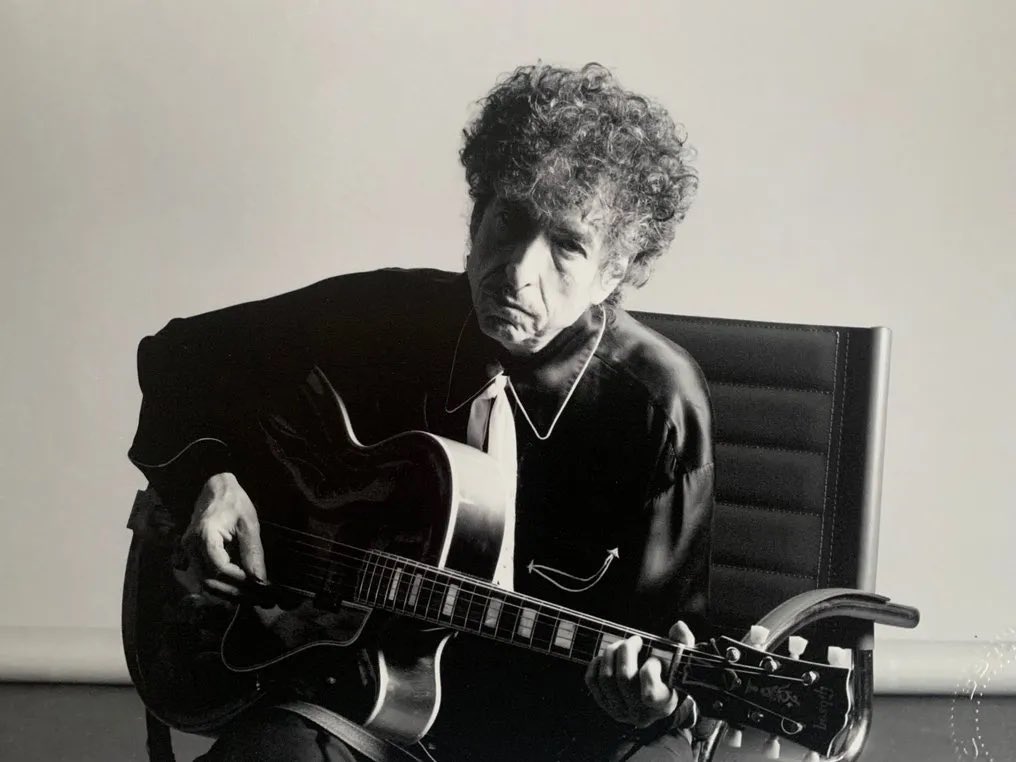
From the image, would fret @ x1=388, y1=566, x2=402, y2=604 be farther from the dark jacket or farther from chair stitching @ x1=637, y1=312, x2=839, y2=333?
chair stitching @ x1=637, y1=312, x2=839, y2=333

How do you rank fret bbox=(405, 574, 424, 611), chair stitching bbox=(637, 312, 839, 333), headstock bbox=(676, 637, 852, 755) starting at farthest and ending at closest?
chair stitching bbox=(637, 312, 839, 333) → fret bbox=(405, 574, 424, 611) → headstock bbox=(676, 637, 852, 755)

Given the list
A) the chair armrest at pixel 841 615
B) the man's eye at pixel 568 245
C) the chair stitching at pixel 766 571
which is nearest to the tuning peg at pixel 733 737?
the chair armrest at pixel 841 615

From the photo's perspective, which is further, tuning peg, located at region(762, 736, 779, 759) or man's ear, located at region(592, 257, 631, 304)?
man's ear, located at region(592, 257, 631, 304)

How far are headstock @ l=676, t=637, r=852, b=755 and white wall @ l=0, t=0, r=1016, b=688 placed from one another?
0.98ft

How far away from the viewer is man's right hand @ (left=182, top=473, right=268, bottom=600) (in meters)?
1.32

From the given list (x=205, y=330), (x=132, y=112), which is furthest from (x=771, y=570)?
(x=132, y=112)

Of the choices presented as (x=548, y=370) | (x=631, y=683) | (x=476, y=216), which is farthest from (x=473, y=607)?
(x=476, y=216)

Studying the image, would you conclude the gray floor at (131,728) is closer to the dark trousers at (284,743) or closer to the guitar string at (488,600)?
the dark trousers at (284,743)

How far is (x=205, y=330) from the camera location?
1369mm

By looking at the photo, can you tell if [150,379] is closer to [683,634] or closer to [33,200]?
[33,200]

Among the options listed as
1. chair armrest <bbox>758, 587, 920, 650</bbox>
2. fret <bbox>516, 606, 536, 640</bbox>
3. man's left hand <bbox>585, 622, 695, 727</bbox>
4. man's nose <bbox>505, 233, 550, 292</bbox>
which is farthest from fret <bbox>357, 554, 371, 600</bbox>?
chair armrest <bbox>758, 587, 920, 650</bbox>

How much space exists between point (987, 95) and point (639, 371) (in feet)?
2.37

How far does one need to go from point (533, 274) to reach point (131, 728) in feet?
3.02

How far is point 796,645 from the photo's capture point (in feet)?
3.99
